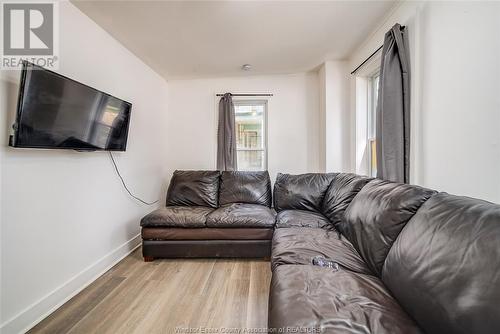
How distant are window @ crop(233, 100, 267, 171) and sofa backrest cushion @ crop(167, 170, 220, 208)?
0.83 meters

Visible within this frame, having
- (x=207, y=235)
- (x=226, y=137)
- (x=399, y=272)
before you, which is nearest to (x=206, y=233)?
(x=207, y=235)

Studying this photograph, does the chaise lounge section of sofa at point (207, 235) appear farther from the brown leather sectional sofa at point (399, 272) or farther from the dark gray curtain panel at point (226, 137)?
the dark gray curtain panel at point (226, 137)

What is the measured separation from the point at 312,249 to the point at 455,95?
1348 millimetres

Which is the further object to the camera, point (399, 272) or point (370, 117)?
Result: point (370, 117)

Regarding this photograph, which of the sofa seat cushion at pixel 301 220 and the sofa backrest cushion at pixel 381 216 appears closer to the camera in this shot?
the sofa backrest cushion at pixel 381 216

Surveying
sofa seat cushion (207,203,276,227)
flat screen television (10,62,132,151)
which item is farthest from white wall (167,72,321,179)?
flat screen television (10,62,132,151)

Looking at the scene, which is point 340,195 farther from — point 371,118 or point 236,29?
point 236,29

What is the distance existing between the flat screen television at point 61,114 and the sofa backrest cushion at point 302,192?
1952 mm

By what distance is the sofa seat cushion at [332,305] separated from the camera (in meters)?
0.86

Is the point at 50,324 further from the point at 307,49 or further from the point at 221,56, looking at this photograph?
the point at 307,49

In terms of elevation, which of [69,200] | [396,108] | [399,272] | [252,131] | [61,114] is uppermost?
[252,131]

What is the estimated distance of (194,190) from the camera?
301 centimetres

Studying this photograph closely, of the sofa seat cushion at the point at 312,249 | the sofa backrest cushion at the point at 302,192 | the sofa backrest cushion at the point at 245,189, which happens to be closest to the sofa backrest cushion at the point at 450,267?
the sofa seat cushion at the point at 312,249

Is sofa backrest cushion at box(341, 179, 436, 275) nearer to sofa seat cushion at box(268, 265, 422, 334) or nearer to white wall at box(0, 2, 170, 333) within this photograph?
sofa seat cushion at box(268, 265, 422, 334)
